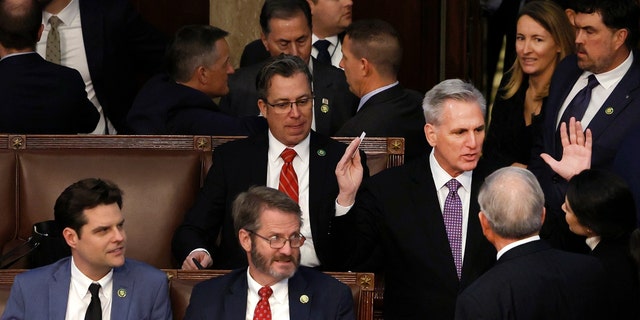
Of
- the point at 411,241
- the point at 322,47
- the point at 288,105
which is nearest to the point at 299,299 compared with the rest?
the point at 411,241

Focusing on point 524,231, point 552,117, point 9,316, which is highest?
point 552,117

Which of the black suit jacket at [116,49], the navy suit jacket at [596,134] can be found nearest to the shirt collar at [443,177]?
the navy suit jacket at [596,134]

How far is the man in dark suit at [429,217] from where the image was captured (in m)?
5.12

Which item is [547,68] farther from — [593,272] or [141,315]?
[141,315]

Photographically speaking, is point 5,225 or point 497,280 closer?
point 497,280

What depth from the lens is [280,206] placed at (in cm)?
495

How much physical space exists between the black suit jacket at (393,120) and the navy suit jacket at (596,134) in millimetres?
613

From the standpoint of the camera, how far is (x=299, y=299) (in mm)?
4910

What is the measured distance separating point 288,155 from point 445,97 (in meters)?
0.73

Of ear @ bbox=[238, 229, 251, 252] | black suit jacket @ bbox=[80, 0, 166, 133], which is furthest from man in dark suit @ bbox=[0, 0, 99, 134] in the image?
ear @ bbox=[238, 229, 251, 252]

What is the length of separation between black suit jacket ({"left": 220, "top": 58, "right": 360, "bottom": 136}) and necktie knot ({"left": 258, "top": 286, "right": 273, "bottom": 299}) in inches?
69.1

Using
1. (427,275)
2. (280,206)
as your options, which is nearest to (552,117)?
(427,275)

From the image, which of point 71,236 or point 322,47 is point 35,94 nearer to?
point 71,236

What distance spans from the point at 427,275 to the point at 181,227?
1.08 meters
